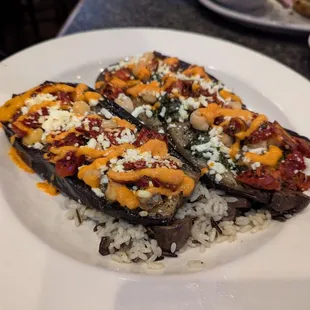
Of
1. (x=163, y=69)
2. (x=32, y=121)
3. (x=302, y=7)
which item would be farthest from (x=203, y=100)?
(x=302, y=7)

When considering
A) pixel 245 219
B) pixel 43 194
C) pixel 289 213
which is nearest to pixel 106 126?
pixel 43 194

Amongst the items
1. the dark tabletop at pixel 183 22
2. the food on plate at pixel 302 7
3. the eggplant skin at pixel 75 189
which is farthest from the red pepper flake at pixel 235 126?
the food on plate at pixel 302 7

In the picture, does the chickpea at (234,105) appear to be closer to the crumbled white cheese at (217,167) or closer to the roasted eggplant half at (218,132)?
the roasted eggplant half at (218,132)

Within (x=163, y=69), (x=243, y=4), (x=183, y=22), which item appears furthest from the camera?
(x=183, y=22)

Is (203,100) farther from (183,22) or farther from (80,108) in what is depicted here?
(183,22)

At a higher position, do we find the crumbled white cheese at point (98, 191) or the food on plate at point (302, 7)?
the food on plate at point (302, 7)

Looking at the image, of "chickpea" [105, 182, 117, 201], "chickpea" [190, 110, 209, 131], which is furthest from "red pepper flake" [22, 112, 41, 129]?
"chickpea" [190, 110, 209, 131]
